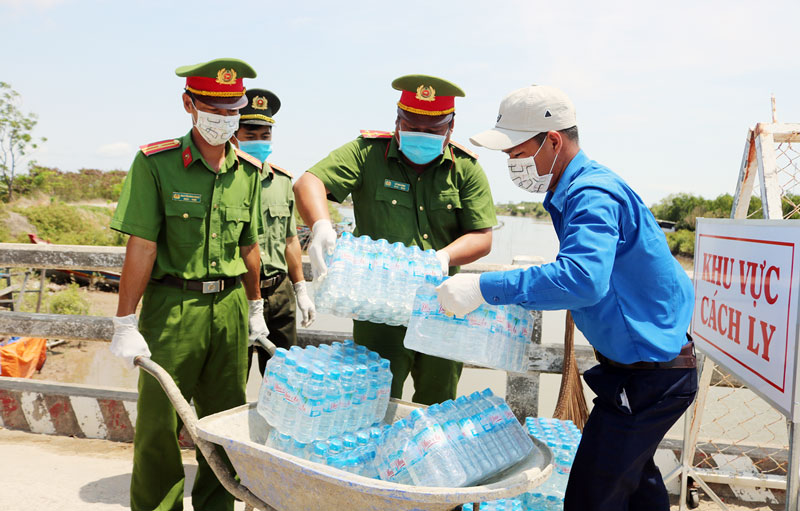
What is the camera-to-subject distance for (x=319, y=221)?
9.38 ft

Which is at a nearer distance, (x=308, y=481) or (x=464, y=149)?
(x=308, y=481)

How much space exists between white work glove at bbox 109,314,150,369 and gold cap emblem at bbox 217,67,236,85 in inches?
50.5

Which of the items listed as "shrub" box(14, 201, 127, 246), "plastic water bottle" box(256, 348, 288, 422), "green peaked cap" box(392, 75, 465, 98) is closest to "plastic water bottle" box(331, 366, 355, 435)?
"plastic water bottle" box(256, 348, 288, 422)

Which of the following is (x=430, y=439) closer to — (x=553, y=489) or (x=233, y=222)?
(x=553, y=489)

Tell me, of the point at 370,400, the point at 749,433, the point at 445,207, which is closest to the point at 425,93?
the point at 445,207

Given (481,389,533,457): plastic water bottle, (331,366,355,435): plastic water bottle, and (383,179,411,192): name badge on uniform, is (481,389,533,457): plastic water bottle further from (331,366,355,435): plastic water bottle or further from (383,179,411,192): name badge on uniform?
(383,179,411,192): name badge on uniform

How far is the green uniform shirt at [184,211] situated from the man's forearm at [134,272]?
0.05m

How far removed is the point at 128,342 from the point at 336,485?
1455 millimetres

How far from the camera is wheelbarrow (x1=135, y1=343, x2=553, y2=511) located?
5.82 ft

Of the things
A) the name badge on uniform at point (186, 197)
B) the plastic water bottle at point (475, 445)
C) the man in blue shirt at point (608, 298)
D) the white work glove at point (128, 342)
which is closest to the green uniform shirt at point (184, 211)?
the name badge on uniform at point (186, 197)

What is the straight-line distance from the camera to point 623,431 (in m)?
2.09

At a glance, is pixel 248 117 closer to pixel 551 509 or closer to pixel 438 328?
pixel 438 328

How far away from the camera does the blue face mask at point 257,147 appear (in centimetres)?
439

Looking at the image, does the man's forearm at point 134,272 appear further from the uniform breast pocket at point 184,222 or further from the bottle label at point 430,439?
the bottle label at point 430,439
